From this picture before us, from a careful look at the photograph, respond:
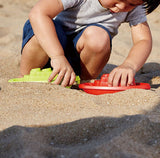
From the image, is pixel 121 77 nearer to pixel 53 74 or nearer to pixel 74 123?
pixel 53 74

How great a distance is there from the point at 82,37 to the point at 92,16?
0.58 feet

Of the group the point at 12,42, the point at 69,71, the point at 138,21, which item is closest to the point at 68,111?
the point at 69,71

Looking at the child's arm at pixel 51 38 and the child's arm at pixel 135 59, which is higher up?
the child's arm at pixel 51 38

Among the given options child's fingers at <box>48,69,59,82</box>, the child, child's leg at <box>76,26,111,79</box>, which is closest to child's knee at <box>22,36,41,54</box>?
the child

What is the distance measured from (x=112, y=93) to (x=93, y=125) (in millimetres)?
458

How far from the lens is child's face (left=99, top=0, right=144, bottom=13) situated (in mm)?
1678

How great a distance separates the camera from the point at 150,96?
4.82 feet

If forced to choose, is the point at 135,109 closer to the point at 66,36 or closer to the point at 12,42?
the point at 66,36

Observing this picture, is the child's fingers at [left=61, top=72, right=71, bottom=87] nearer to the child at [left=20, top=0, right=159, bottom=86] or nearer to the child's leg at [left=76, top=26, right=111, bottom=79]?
the child at [left=20, top=0, right=159, bottom=86]

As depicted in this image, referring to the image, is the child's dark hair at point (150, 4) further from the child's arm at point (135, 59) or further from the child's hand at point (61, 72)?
the child's hand at point (61, 72)

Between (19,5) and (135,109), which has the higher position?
(135,109)

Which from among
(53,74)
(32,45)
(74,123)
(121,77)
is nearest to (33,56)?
(32,45)

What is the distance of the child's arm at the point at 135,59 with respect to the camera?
168 cm

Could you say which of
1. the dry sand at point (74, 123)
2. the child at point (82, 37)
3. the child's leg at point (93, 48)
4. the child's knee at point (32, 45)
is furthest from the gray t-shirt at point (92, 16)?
the dry sand at point (74, 123)
